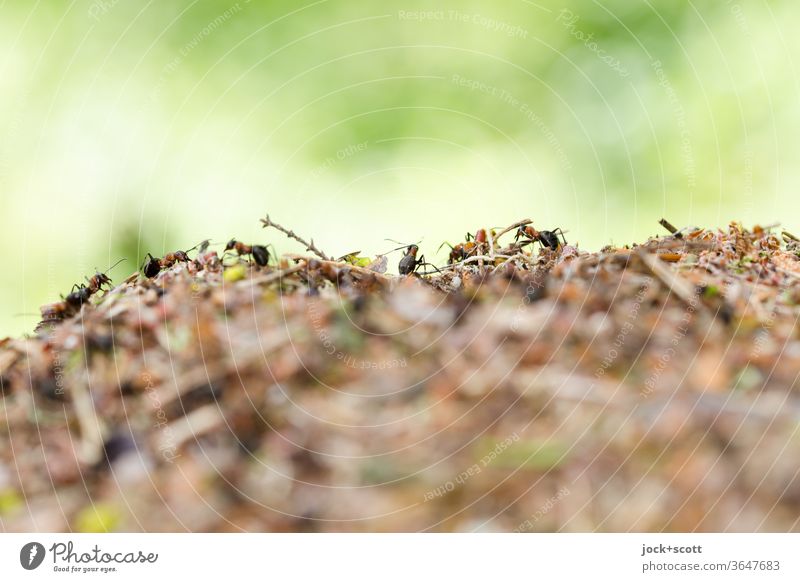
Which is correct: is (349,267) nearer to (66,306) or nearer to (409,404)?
(409,404)

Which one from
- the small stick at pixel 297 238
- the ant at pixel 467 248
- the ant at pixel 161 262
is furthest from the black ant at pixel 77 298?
the ant at pixel 467 248

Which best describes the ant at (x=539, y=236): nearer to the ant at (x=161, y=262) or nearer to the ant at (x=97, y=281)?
the ant at (x=161, y=262)

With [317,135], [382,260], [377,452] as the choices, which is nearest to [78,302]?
[382,260]

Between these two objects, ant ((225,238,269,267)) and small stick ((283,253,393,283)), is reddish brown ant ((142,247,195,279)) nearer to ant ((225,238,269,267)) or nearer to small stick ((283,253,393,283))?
ant ((225,238,269,267))

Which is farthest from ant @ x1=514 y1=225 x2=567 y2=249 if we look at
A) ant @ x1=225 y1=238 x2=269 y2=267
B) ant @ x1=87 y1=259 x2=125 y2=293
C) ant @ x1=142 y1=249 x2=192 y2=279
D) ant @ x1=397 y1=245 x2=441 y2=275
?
ant @ x1=87 y1=259 x2=125 y2=293
